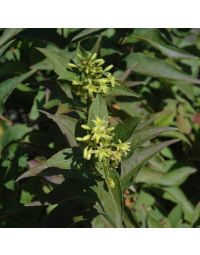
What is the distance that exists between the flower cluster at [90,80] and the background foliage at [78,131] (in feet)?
0.31

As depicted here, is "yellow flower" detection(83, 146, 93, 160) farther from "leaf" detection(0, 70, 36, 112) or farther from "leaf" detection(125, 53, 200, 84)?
"leaf" detection(125, 53, 200, 84)

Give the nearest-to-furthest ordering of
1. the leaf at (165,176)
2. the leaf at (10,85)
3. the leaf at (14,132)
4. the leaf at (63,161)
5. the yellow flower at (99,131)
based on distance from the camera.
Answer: the yellow flower at (99,131) < the leaf at (63,161) < the leaf at (10,85) < the leaf at (165,176) < the leaf at (14,132)

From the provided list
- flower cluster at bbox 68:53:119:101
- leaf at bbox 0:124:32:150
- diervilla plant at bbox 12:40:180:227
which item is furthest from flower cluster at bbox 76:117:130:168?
leaf at bbox 0:124:32:150

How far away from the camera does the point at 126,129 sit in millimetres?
1644

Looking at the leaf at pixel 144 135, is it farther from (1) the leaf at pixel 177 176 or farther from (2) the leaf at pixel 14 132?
(2) the leaf at pixel 14 132

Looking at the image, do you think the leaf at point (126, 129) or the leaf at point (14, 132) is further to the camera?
the leaf at point (14, 132)

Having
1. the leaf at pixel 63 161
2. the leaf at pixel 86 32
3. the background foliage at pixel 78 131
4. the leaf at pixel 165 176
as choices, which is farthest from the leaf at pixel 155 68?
the leaf at pixel 63 161

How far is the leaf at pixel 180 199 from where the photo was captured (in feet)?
8.80

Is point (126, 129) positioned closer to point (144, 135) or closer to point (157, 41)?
point (144, 135)

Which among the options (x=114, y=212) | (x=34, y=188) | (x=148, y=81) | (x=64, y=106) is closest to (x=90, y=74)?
(x=64, y=106)

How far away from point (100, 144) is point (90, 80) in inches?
9.8

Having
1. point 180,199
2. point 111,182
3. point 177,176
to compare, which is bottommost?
point 180,199

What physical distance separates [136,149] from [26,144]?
57 centimetres

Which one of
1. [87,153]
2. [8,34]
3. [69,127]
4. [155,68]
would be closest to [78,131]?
[69,127]
